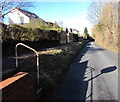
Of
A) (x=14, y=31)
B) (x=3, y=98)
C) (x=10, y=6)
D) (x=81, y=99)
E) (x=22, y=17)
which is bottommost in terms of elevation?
(x=81, y=99)

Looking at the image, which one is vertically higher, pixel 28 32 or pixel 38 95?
pixel 28 32

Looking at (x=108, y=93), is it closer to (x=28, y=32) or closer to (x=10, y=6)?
(x=28, y=32)

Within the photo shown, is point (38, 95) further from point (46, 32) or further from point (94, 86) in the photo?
point (46, 32)

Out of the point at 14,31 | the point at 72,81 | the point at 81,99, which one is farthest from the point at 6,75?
the point at 14,31

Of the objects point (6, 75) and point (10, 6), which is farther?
point (10, 6)

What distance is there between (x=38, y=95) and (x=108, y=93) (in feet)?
7.95

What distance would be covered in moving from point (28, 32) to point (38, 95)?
23.5 ft

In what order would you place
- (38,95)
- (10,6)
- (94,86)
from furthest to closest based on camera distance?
(10,6) < (94,86) < (38,95)

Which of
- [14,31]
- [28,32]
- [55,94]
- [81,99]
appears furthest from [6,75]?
[28,32]

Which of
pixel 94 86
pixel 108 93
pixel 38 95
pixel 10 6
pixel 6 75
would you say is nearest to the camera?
pixel 6 75

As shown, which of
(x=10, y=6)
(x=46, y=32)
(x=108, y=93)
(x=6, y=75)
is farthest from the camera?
(x=46, y=32)

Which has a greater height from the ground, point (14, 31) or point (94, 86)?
point (14, 31)

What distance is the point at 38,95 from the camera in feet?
10.1

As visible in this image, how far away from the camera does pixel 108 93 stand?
3475 mm
